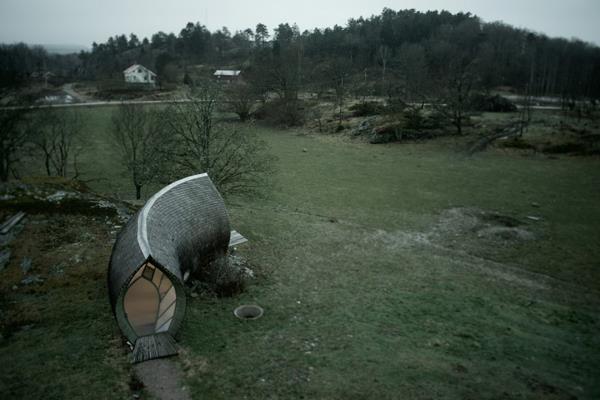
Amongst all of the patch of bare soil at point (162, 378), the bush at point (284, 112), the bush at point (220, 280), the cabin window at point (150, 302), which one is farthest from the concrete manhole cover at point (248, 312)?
the bush at point (284, 112)

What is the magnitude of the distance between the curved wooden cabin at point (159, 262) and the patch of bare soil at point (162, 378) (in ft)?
1.04

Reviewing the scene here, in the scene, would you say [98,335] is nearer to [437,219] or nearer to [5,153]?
[437,219]

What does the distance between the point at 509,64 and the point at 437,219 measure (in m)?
90.5

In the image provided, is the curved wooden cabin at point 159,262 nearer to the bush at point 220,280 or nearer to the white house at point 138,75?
the bush at point 220,280

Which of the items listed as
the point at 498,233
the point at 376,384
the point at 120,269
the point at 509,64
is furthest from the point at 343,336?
the point at 509,64

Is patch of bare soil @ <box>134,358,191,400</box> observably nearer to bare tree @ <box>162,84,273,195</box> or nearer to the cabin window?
the cabin window

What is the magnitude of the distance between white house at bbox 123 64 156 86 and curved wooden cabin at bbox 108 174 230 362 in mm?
106716

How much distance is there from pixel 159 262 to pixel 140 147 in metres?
28.9

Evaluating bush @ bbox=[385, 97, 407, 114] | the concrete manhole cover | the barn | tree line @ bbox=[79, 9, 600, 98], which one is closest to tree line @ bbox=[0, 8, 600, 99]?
tree line @ bbox=[79, 9, 600, 98]

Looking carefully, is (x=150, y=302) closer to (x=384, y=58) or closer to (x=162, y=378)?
(x=162, y=378)

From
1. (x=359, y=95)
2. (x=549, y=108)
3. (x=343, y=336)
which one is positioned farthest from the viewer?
(x=359, y=95)

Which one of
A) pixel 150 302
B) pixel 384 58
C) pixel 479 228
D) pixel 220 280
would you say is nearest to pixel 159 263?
pixel 150 302

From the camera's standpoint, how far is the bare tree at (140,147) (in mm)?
30281

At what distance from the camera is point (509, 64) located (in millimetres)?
100562
